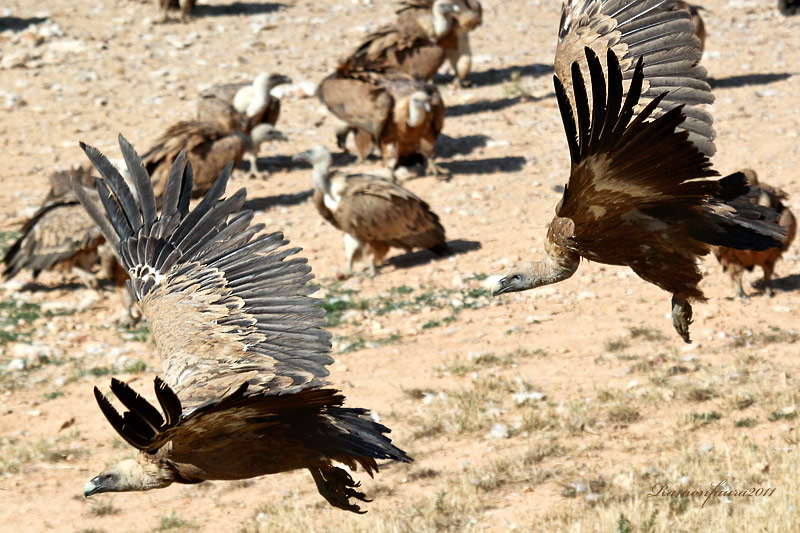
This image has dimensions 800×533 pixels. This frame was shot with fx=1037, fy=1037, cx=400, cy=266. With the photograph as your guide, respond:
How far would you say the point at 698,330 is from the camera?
25.2ft

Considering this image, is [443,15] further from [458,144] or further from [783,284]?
[783,284]

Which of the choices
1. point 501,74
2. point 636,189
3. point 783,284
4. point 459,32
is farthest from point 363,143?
point 636,189

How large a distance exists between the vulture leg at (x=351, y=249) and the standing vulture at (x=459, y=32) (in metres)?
5.16

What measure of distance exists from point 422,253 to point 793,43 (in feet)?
28.0

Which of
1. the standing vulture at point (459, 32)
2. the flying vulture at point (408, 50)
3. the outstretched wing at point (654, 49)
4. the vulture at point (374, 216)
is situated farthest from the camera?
the standing vulture at point (459, 32)

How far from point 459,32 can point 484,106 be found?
3.84ft

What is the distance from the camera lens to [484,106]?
1401 cm

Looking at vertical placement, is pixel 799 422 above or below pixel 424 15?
below

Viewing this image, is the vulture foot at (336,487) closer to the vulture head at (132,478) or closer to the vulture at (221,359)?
the vulture at (221,359)

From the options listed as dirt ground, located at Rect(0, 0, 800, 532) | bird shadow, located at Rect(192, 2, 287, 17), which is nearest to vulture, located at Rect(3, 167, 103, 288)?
dirt ground, located at Rect(0, 0, 800, 532)

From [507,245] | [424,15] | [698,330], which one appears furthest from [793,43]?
[698,330]

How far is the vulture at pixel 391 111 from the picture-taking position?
445 inches

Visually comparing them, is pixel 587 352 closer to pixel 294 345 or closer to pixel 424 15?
pixel 294 345
